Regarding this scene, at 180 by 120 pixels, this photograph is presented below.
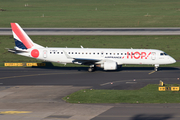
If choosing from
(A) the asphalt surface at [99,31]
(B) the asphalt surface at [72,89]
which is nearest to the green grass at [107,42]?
(A) the asphalt surface at [99,31]

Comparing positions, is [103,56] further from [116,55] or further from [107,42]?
[107,42]

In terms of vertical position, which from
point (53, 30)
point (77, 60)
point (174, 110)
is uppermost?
point (53, 30)

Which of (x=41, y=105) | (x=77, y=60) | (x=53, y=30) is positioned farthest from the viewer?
(x=53, y=30)

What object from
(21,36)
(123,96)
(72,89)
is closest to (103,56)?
(72,89)

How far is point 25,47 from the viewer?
48281mm

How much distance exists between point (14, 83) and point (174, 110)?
2221 cm

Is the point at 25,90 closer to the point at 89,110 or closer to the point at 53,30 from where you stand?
the point at 89,110

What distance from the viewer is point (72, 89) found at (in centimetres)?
3391

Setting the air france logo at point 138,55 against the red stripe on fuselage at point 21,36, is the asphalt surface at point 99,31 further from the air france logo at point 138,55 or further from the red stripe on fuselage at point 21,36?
the air france logo at point 138,55

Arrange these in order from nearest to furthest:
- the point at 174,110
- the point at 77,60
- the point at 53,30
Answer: the point at 174,110
the point at 77,60
the point at 53,30

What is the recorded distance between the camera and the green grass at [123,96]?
1111 inches

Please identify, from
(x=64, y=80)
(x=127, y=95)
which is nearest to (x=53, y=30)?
(x=64, y=80)

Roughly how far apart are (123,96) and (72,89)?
23.6 ft

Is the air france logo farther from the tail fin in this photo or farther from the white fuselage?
the tail fin
